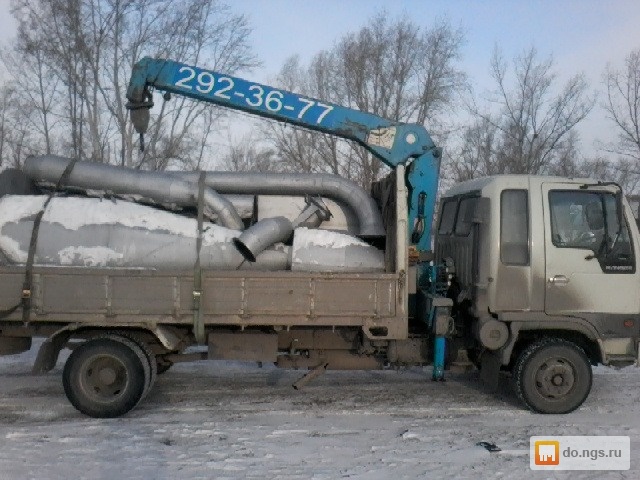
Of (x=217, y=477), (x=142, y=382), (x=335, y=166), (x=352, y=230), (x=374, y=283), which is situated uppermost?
(x=335, y=166)

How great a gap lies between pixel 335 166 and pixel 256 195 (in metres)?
21.2

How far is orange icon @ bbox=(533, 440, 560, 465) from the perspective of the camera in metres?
5.42

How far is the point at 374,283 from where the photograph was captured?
20.9 feet

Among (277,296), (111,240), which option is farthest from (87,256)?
(277,296)

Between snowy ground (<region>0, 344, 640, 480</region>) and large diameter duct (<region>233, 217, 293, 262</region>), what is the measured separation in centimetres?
167

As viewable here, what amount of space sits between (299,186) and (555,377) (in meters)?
3.37

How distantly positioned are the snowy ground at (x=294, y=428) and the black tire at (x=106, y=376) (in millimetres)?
182

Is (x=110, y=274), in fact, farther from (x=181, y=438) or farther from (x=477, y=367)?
(x=477, y=367)

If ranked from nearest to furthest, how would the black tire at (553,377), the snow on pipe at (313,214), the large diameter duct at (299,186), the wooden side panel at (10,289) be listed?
the wooden side panel at (10,289) → the black tire at (553,377) → the snow on pipe at (313,214) → the large diameter duct at (299,186)

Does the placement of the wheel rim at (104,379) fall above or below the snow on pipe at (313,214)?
below

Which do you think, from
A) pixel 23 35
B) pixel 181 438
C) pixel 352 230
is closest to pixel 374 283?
pixel 352 230

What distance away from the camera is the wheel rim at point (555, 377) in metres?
6.70

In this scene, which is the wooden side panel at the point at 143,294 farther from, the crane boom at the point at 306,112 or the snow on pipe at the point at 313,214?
the crane boom at the point at 306,112

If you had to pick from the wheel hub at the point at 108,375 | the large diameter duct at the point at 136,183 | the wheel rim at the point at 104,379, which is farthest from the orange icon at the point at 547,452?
the wheel hub at the point at 108,375
